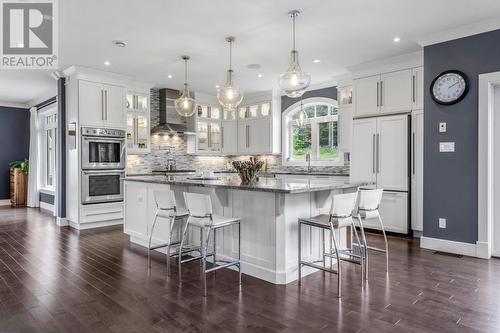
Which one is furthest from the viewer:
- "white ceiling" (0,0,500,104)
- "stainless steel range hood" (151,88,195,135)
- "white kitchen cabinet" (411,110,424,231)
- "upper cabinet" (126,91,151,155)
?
"stainless steel range hood" (151,88,195,135)

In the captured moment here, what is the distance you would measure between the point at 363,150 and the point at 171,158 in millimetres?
4410

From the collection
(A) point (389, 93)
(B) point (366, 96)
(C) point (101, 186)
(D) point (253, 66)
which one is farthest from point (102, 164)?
(A) point (389, 93)

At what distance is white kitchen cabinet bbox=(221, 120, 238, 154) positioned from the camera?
862 cm

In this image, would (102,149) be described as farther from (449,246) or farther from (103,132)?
(449,246)

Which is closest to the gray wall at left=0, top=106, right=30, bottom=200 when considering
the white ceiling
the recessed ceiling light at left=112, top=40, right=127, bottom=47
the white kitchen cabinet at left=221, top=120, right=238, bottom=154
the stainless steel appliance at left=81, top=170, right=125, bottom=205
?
the white ceiling

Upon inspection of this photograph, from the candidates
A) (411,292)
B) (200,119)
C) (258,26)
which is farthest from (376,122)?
(200,119)

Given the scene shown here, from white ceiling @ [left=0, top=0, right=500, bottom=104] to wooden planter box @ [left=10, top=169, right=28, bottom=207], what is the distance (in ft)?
13.1

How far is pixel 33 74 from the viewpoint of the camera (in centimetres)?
629

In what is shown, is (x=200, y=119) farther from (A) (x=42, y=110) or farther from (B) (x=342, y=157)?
(A) (x=42, y=110)

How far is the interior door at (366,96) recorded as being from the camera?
5551mm

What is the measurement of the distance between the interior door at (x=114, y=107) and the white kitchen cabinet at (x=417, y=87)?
16.8 feet

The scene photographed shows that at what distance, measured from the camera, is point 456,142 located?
4.24m

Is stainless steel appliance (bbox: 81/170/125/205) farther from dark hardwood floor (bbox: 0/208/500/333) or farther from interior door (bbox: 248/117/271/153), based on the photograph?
interior door (bbox: 248/117/271/153)

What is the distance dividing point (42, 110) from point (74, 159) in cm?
371
